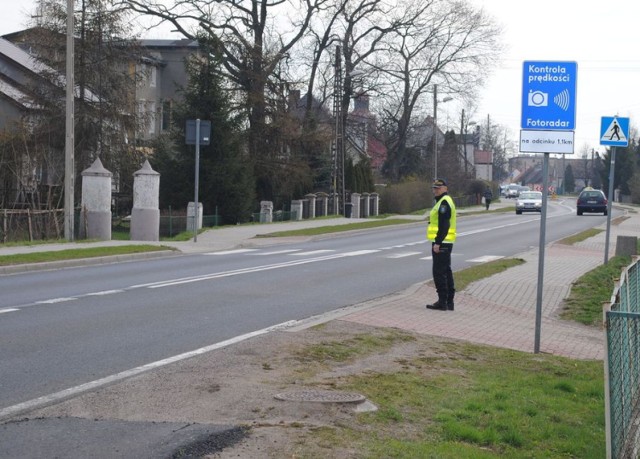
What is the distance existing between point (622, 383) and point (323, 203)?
45.7 metres

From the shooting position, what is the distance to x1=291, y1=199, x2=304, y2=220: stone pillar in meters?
46.7

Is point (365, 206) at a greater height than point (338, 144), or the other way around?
point (338, 144)

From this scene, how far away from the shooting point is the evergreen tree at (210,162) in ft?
128

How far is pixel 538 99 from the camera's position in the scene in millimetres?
10164

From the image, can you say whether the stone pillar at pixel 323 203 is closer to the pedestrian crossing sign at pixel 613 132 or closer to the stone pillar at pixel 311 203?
the stone pillar at pixel 311 203

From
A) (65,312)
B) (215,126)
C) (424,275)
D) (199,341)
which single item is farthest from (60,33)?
(199,341)

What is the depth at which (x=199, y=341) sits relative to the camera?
9969 mm

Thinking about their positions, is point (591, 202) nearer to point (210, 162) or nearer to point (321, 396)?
point (210, 162)

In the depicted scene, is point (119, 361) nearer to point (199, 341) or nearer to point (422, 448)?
point (199, 341)

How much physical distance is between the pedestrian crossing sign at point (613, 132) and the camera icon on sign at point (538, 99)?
988 cm

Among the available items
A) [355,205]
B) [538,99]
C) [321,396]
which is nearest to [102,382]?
[321,396]

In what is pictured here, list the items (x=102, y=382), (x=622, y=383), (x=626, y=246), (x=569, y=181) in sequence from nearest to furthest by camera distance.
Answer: (x=622, y=383) < (x=102, y=382) < (x=626, y=246) < (x=569, y=181)

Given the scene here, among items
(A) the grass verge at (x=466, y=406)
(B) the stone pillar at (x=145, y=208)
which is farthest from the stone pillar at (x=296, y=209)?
(A) the grass verge at (x=466, y=406)

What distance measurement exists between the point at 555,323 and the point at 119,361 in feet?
22.6
